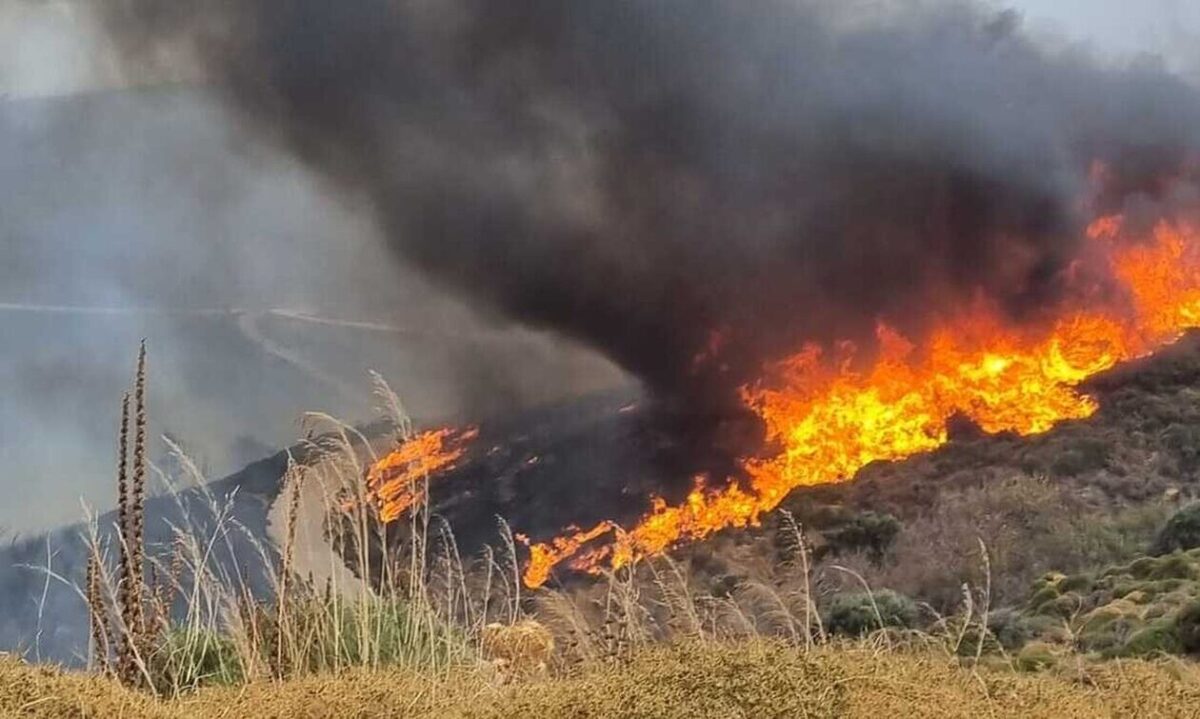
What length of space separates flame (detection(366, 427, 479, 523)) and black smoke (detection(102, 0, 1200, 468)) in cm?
87

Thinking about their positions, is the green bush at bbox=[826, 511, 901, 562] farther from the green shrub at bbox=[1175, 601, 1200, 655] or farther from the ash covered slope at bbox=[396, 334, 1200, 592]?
the green shrub at bbox=[1175, 601, 1200, 655]

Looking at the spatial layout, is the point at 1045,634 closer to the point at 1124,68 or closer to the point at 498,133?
the point at 498,133

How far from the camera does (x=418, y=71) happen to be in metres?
6.53

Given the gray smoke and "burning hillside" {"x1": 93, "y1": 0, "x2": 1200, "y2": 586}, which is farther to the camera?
"burning hillside" {"x1": 93, "y1": 0, "x2": 1200, "y2": 586}

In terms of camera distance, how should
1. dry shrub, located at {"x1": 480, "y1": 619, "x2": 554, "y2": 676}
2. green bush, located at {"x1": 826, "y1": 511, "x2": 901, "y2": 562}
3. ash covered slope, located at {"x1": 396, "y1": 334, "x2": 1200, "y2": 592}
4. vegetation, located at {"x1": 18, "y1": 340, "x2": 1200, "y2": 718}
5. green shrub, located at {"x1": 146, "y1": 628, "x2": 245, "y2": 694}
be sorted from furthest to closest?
green bush, located at {"x1": 826, "y1": 511, "x2": 901, "y2": 562}
ash covered slope, located at {"x1": 396, "y1": 334, "x2": 1200, "y2": 592}
dry shrub, located at {"x1": 480, "y1": 619, "x2": 554, "y2": 676}
green shrub, located at {"x1": 146, "y1": 628, "x2": 245, "y2": 694}
vegetation, located at {"x1": 18, "y1": 340, "x2": 1200, "y2": 718}

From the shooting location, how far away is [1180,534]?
19.8ft

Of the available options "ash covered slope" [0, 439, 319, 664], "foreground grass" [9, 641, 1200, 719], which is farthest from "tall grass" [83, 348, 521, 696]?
"ash covered slope" [0, 439, 319, 664]

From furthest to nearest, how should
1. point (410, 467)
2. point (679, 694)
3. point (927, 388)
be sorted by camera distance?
1. point (927, 388)
2. point (410, 467)
3. point (679, 694)

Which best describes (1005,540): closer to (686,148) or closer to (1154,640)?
(1154,640)

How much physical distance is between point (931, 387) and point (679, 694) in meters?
5.90

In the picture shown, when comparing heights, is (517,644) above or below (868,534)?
below

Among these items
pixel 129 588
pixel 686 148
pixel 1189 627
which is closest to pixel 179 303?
pixel 129 588

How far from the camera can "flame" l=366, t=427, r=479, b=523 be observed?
4250 millimetres

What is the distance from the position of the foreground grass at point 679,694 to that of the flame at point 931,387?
126 inches
